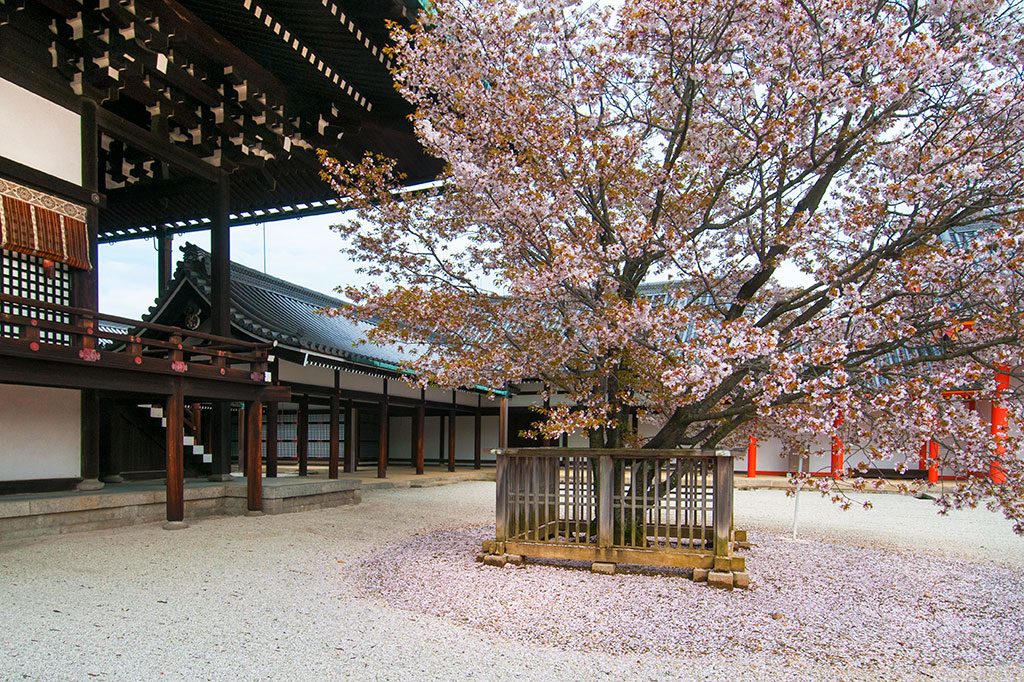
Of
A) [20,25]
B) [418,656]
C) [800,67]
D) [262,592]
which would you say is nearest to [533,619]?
[418,656]

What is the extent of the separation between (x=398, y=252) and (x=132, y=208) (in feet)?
27.9

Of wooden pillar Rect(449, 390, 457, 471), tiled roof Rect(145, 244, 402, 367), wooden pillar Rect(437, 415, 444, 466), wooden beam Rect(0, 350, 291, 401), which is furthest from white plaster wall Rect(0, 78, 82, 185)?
wooden pillar Rect(437, 415, 444, 466)

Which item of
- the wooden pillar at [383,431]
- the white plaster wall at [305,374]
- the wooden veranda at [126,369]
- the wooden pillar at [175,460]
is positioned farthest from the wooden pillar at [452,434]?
the wooden pillar at [175,460]

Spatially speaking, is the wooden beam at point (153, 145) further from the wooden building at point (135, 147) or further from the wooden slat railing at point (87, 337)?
the wooden slat railing at point (87, 337)

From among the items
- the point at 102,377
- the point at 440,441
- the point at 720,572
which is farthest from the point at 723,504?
the point at 440,441

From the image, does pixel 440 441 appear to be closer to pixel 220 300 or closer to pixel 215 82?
pixel 220 300

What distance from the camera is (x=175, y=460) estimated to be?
7.95 metres

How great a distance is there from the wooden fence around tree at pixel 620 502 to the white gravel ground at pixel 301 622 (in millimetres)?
282

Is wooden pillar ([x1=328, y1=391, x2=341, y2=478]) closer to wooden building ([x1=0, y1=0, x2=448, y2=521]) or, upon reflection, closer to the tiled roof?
the tiled roof

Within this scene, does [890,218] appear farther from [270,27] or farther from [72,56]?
[72,56]

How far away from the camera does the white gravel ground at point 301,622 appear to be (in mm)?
3799

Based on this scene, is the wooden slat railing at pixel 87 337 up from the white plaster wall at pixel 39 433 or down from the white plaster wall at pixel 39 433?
up

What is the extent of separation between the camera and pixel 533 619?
15.7ft

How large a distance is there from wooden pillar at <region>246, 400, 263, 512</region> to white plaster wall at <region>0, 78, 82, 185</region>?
352 cm
